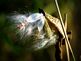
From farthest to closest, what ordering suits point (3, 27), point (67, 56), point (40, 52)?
point (40, 52)
point (3, 27)
point (67, 56)

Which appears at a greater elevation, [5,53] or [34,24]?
[34,24]

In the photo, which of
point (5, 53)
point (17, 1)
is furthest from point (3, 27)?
point (5, 53)

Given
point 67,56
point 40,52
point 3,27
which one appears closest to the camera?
point 67,56

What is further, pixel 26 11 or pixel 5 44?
pixel 5 44

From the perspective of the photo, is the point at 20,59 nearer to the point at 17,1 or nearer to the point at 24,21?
the point at 17,1

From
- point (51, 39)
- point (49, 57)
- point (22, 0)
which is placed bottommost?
point (49, 57)

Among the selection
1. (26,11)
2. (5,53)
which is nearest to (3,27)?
(5,53)

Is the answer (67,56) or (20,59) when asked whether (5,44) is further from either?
(67,56)

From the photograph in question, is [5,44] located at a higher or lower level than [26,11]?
lower

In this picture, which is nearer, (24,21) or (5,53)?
(24,21)
